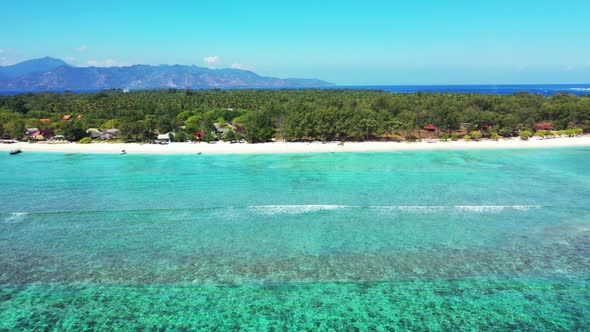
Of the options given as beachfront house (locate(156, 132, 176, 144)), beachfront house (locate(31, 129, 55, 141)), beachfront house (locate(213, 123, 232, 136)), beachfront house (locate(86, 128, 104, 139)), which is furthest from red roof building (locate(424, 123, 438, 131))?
beachfront house (locate(31, 129, 55, 141))

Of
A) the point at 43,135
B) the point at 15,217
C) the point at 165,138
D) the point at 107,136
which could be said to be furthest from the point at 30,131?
the point at 15,217

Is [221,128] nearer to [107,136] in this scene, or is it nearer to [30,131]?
[107,136]

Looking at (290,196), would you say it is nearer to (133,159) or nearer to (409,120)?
(133,159)

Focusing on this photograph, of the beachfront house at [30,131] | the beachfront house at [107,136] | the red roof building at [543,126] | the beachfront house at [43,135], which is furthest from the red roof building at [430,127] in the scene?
the beachfront house at [30,131]

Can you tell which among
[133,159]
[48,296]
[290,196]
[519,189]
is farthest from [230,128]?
[48,296]

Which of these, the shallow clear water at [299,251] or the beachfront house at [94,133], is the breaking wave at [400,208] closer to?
the shallow clear water at [299,251]
